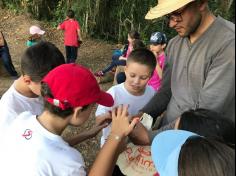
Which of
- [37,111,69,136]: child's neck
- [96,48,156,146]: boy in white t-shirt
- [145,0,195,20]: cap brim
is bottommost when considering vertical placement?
[96,48,156,146]: boy in white t-shirt

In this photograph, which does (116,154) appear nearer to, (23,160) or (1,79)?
(23,160)

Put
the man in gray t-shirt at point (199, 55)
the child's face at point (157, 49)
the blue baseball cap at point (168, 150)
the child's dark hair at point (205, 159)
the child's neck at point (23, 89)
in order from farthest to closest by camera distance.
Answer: the child's face at point (157, 49) → the child's neck at point (23, 89) → the man in gray t-shirt at point (199, 55) → the blue baseball cap at point (168, 150) → the child's dark hair at point (205, 159)

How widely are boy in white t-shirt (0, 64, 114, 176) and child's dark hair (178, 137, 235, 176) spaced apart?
68 cm

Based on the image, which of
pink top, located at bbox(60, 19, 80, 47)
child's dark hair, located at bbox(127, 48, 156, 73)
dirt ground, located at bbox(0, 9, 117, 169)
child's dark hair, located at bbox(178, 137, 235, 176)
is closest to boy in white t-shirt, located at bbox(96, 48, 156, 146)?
child's dark hair, located at bbox(127, 48, 156, 73)

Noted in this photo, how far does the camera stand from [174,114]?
2143 mm

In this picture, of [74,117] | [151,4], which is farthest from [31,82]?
[151,4]

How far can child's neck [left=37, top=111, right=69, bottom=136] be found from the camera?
1.72 m

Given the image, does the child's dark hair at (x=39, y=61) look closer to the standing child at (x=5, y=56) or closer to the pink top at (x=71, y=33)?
the standing child at (x=5, y=56)

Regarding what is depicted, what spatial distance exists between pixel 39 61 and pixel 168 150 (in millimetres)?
1194

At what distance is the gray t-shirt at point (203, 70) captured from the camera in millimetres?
1686

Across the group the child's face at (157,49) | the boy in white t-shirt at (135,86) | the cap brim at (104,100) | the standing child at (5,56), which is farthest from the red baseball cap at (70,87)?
the standing child at (5,56)

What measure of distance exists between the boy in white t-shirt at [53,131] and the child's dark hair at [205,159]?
0.68 m

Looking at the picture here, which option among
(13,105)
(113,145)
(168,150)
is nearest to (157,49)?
(13,105)

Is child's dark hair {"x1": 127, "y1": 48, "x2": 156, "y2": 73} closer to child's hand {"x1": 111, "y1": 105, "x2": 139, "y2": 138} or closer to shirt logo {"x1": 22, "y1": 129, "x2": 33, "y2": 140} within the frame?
child's hand {"x1": 111, "y1": 105, "x2": 139, "y2": 138}
